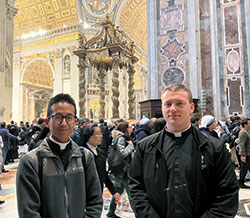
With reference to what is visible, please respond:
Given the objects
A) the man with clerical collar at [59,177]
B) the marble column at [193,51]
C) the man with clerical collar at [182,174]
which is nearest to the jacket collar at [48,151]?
the man with clerical collar at [59,177]

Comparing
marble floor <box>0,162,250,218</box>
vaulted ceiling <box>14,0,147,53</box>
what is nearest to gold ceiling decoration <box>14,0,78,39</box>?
vaulted ceiling <box>14,0,147,53</box>

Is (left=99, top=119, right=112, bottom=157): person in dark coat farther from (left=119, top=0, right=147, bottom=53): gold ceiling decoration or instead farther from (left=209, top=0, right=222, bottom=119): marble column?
(left=119, top=0, right=147, bottom=53): gold ceiling decoration

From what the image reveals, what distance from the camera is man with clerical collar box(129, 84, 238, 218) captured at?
1.38 metres

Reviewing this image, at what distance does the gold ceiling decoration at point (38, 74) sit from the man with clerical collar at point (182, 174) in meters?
23.0

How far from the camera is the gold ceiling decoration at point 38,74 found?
22.9 m

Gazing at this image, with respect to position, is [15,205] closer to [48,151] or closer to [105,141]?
[105,141]

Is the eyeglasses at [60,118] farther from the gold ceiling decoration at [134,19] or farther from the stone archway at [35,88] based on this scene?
the stone archway at [35,88]

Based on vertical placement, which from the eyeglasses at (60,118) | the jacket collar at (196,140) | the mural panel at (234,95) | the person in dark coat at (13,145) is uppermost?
the mural panel at (234,95)

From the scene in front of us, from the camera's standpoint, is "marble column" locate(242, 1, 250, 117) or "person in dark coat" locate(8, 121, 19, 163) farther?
"marble column" locate(242, 1, 250, 117)

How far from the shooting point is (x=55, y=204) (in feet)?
4.37

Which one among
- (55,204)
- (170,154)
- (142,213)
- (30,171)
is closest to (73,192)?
(55,204)

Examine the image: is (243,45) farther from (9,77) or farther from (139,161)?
(9,77)

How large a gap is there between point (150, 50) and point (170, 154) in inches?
392

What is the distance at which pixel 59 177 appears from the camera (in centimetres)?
137
